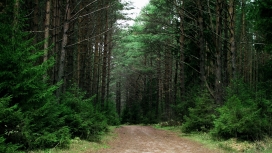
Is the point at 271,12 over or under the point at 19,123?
over

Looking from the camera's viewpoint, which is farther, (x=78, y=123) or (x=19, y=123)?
(x=78, y=123)

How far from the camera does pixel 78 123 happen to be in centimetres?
991

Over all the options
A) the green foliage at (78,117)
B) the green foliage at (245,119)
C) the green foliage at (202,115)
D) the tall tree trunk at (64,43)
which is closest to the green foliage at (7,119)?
the green foliage at (78,117)

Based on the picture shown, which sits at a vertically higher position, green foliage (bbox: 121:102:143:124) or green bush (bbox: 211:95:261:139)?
green bush (bbox: 211:95:261:139)

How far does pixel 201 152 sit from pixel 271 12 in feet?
22.7

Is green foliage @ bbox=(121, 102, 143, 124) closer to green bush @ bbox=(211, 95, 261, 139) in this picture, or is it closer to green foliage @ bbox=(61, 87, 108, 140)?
green foliage @ bbox=(61, 87, 108, 140)

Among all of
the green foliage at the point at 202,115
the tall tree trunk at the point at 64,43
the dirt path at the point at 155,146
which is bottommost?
the dirt path at the point at 155,146

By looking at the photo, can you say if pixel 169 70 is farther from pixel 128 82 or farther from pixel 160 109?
pixel 128 82

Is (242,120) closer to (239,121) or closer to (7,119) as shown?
(239,121)

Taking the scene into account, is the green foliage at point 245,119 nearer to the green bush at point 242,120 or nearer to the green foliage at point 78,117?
the green bush at point 242,120

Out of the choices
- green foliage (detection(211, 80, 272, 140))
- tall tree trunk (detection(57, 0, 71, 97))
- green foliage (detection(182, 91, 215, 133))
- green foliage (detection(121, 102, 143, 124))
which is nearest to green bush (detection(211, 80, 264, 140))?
green foliage (detection(211, 80, 272, 140))

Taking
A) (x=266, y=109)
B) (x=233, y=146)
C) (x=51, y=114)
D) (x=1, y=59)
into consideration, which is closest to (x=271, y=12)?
(x=266, y=109)

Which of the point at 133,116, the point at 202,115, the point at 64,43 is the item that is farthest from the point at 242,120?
the point at 133,116

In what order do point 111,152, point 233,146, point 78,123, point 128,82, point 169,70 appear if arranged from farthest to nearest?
point 128,82, point 169,70, point 78,123, point 233,146, point 111,152
